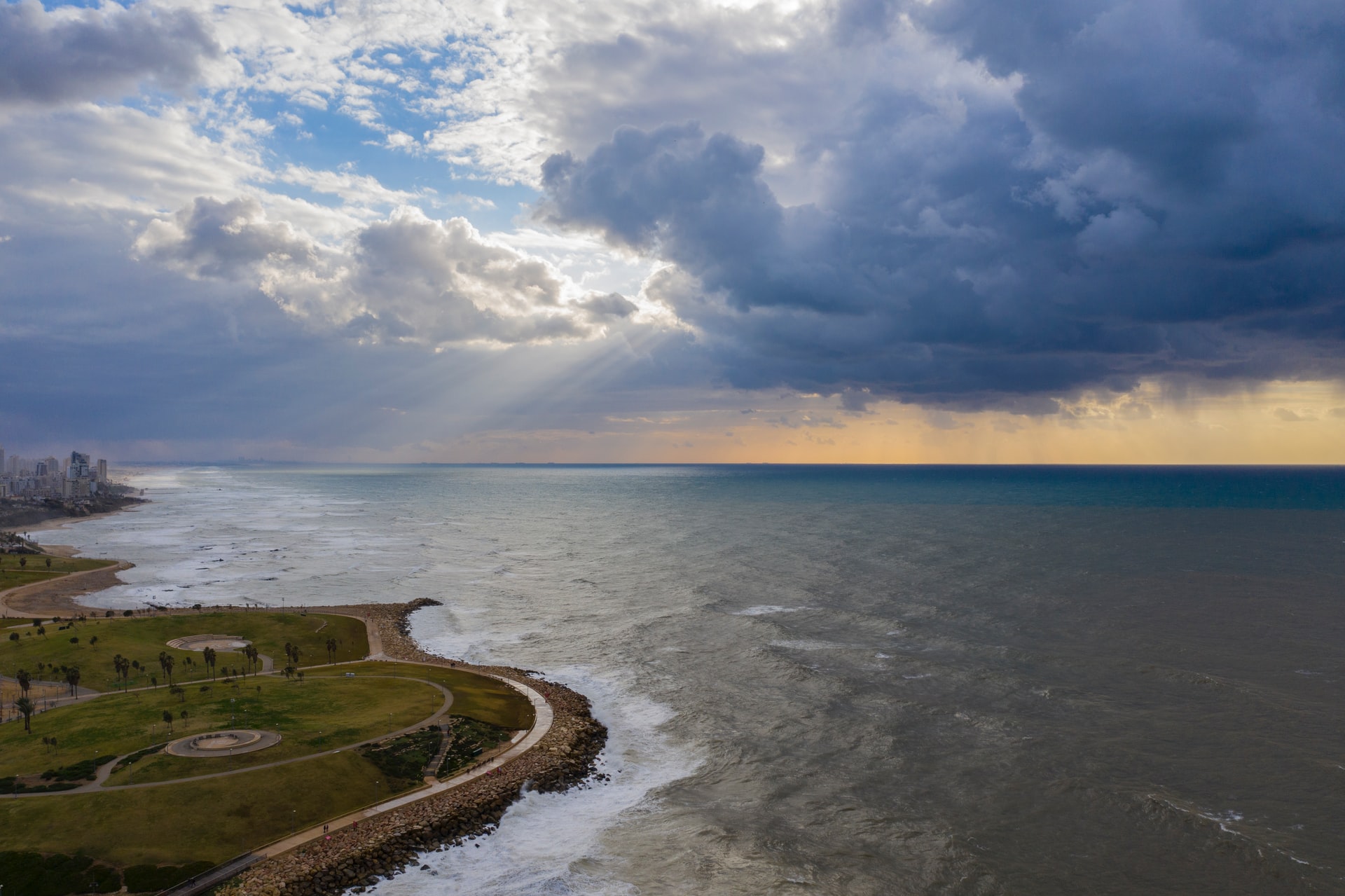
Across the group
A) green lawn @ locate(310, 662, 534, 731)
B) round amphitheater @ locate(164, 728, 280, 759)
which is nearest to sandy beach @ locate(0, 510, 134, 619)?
green lawn @ locate(310, 662, 534, 731)

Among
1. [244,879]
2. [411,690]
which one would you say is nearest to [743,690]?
[411,690]

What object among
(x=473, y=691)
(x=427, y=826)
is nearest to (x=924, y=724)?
(x=427, y=826)

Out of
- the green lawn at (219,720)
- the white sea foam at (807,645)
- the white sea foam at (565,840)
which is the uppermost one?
the white sea foam at (807,645)

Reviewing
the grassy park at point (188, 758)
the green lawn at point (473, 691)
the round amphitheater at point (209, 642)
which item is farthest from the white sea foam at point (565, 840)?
the round amphitheater at point (209, 642)

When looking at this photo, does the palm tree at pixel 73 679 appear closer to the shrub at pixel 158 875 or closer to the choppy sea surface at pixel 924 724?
the choppy sea surface at pixel 924 724

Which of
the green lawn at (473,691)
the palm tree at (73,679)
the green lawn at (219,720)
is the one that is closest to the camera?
the green lawn at (219,720)

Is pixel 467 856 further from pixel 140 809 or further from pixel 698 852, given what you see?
pixel 140 809

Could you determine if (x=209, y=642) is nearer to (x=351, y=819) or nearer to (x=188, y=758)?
(x=188, y=758)
